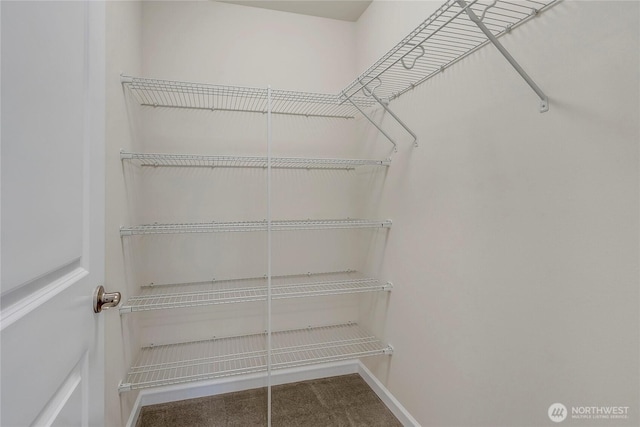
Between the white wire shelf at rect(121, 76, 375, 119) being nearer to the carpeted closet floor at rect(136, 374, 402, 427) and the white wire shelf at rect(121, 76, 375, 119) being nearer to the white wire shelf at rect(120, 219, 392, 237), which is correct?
the white wire shelf at rect(120, 219, 392, 237)

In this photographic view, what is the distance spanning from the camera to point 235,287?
6.09 ft

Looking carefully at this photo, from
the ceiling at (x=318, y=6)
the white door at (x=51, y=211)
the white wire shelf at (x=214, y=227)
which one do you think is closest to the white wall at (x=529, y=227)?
the white wire shelf at (x=214, y=227)

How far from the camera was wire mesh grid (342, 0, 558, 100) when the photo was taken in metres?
0.90

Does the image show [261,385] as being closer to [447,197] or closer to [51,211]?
[447,197]

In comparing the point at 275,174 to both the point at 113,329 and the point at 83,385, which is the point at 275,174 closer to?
the point at 113,329

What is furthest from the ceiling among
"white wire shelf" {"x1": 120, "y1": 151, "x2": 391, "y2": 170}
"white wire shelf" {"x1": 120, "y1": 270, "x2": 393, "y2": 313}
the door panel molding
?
the door panel molding

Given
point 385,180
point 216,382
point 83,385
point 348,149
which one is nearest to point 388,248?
point 385,180

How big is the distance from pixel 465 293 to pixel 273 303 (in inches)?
49.5

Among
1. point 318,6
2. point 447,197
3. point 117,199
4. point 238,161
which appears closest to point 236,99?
point 238,161

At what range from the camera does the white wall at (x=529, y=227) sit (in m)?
0.73
